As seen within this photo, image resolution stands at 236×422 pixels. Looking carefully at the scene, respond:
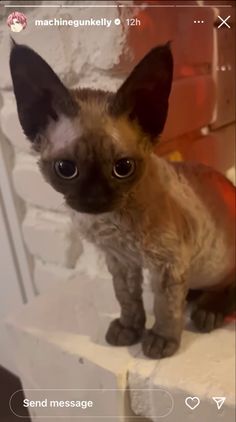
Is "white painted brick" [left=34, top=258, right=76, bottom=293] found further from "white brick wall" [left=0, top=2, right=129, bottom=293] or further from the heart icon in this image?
the heart icon

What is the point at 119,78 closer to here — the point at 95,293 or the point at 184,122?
the point at 184,122

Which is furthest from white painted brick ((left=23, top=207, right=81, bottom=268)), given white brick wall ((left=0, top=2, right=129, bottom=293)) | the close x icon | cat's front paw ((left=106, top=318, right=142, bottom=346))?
the close x icon

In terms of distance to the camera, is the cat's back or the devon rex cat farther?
the cat's back

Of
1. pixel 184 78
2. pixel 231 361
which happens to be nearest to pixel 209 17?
pixel 184 78

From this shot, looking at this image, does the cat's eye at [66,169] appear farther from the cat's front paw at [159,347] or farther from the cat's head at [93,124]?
the cat's front paw at [159,347]

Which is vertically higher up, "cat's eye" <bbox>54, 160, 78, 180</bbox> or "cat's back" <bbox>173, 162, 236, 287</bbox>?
"cat's eye" <bbox>54, 160, 78, 180</bbox>
